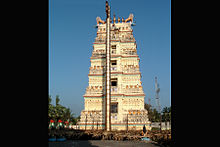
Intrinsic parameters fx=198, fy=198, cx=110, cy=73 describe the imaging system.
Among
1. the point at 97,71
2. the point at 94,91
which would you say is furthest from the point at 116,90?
the point at 97,71

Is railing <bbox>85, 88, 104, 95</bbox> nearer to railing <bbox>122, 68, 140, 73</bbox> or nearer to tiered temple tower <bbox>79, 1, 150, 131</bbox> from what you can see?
tiered temple tower <bbox>79, 1, 150, 131</bbox>

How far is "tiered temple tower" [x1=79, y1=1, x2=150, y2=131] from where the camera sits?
24.7 meters

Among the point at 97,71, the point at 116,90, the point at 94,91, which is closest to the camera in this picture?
the point at 116,90

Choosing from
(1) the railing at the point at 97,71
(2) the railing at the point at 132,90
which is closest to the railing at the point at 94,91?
(1) the railing at the point at 97,71

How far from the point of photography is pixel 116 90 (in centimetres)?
2603

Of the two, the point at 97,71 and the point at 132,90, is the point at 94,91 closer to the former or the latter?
the point at 97,71

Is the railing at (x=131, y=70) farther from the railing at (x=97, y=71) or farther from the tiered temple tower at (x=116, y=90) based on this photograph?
the railing at (x=97, y=71)

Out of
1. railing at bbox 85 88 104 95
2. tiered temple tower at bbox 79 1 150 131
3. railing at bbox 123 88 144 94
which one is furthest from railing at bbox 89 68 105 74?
railing at bbox 123 88 144 94

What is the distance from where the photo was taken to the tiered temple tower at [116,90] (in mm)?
24703
